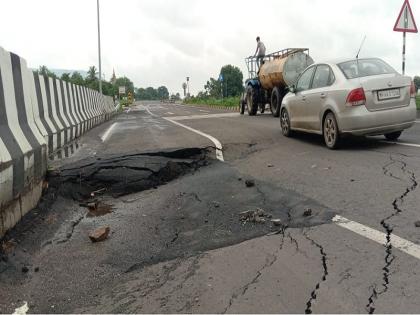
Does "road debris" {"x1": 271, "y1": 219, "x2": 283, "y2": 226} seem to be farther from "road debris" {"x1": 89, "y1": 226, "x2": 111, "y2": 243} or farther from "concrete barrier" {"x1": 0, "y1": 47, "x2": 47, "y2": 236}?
"concrete barrier" {"x1": 0, "y1": 47, "x2": 47, "y2": 236}

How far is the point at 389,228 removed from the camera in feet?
13.8

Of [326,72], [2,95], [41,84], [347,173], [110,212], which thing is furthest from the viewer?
[41,84]

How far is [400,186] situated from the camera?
5586 mm

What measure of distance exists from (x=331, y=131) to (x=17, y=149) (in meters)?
5.54

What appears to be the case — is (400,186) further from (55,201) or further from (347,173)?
(55,201)

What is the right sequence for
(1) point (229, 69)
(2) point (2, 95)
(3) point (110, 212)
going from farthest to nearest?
→ (1) point (229, 69) < (3) point (110, 212) < (2) point (2, 95)

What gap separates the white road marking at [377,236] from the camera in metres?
3.71

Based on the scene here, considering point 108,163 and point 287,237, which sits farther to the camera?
point 108,163

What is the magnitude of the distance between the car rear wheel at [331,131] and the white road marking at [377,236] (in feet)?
13.4

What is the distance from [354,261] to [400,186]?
2315 mm

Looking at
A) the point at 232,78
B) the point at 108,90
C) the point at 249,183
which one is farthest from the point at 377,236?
the point at 232,78

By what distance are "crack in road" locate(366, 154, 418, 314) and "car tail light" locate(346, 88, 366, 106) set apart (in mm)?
1347

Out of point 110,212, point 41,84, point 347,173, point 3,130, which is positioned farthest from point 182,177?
point 41,84

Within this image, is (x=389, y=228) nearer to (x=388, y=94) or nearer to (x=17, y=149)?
(x=17, y=149)
